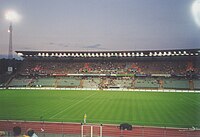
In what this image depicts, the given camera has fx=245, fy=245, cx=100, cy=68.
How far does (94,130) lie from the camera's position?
18.6 m

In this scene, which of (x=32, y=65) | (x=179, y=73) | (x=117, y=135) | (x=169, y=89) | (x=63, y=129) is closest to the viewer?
(x=117, y=135)

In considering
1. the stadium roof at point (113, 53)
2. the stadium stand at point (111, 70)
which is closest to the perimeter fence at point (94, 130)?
the stadium stand at point (111, 70)

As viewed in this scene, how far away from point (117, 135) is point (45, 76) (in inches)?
2273

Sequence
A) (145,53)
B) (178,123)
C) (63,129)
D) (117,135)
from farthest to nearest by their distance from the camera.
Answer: (145,53), (178,123), (63,129), (117,135)

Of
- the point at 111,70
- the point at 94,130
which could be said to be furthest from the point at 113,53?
the point at 94,130

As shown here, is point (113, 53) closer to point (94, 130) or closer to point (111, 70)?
point (111, 70)

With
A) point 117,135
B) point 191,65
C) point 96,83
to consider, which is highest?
point 191,65

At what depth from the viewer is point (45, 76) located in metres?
72.8

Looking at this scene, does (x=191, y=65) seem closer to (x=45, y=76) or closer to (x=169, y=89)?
(x=169, y=89)

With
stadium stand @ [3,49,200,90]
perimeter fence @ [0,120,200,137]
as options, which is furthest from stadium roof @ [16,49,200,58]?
perimeter fence @ [0,120,200,137]

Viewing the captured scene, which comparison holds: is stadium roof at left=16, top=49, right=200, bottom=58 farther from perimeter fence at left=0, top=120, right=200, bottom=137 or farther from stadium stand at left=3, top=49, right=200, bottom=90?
perimeter fence at left=0, top=120, right=200, bottom=137

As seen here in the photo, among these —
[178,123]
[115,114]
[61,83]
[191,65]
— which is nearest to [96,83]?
[61,83]

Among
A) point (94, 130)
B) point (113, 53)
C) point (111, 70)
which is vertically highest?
point (113, 53)

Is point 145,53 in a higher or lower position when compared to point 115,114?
higher
